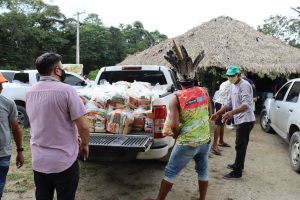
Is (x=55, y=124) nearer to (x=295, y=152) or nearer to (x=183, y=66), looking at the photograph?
(x=183, y=66)

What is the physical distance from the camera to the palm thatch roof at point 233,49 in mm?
14219

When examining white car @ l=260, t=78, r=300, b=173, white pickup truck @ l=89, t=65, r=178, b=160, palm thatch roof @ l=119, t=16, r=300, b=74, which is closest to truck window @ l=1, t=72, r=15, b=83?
white pickup truck @ l=89, t=65, r=178, b=160

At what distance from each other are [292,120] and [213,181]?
7.34 feet

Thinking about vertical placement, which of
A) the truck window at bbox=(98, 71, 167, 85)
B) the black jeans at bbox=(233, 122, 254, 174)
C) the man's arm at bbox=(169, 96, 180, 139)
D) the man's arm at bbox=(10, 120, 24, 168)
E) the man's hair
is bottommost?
the black jeans at bbox=(233, 122, 254, 174)

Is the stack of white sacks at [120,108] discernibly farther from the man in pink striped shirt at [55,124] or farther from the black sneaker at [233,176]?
the man in pink striped shirt at [55,124]

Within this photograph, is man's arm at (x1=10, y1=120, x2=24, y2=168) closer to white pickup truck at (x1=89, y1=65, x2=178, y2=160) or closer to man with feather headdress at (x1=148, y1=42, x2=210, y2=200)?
white pickup truck at (x1=89, y1=65, x2=178, y2=160)

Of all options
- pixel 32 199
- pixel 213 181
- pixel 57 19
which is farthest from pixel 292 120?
pixel 57 19

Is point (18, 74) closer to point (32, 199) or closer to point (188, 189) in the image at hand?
point (32, 199)

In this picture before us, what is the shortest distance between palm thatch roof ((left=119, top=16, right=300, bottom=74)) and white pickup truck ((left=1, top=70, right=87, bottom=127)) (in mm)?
5775

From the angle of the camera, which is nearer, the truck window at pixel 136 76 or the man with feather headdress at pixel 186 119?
the man with feather headdress at pixel 186 119

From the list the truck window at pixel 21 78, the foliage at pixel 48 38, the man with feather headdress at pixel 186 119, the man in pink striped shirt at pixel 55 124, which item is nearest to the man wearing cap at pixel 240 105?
the man with feather headdress at pixel 186 119

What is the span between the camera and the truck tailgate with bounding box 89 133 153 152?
13.8ft

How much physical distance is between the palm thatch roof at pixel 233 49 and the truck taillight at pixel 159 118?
31.7ft

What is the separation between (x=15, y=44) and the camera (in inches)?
1293
